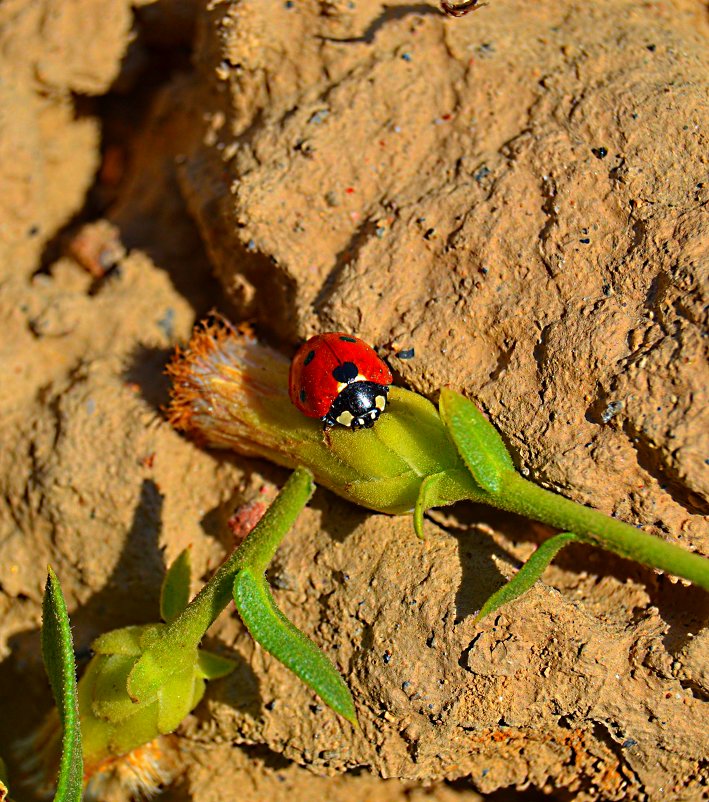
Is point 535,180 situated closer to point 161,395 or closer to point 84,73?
point 161,395

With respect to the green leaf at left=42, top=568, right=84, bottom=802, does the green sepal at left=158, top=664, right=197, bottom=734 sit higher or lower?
lower

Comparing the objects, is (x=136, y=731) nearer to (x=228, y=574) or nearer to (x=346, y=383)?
(x=228, y=574)

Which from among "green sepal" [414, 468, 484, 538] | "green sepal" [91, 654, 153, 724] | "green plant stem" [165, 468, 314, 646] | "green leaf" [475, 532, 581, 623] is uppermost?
"green plant stem" [165, 468, 314, 646]

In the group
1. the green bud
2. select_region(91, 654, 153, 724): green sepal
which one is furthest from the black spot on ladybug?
select_region(91, 654, 153, 724): green sepal

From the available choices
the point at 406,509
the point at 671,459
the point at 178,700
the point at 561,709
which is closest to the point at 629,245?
the point at 671,459

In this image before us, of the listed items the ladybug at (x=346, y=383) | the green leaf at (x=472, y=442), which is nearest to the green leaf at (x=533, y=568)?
the green leaf at (x=472, y=442)

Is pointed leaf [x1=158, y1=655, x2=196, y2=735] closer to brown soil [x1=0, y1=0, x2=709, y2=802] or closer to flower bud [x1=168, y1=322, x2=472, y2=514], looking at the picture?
brown soil [x1=0, y1=0, x2=709, y2=802]

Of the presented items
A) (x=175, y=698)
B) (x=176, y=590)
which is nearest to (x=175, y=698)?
(x=175, y=698)
